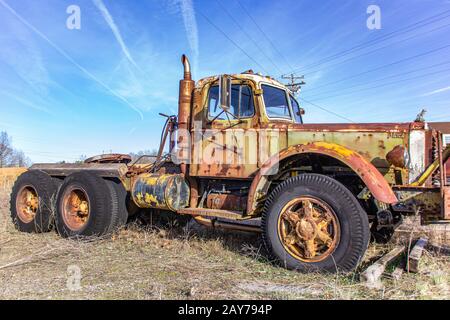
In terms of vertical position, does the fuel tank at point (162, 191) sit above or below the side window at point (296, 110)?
below

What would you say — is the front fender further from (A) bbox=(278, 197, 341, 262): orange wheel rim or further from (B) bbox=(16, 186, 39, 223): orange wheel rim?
(B) bbox=(16, 186, 39, 223): orange wheel rim

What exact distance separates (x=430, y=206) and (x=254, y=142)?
85.9 inches

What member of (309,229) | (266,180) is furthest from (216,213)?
(309,229)

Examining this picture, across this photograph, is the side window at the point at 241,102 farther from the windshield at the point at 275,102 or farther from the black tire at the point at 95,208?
the black tire at the point at 95,208

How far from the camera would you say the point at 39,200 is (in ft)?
21.4

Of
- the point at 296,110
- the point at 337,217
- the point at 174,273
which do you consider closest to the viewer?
the point at 337,217

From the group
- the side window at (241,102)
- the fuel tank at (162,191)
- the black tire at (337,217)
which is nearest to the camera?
the black tire at (337,217)

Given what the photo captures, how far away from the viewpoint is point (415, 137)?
4133 mm

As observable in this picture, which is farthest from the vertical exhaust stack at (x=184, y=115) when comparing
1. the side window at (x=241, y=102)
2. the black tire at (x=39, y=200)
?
the black tire at (x=39, y=200)

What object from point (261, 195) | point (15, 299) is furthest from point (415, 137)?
point (15, 299)

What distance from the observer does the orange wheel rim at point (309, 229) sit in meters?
3.79

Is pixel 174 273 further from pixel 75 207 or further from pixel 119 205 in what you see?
pixel 75 207

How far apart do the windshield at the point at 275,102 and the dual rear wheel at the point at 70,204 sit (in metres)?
2.76

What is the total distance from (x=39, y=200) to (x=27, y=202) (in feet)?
2.02
